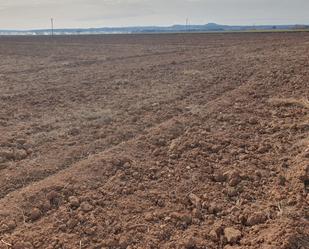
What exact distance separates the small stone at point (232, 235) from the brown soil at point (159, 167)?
0.01 m

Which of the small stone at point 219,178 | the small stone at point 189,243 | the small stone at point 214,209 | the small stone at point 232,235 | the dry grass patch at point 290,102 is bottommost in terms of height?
the small stone at point 189,243

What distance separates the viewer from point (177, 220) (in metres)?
4.74

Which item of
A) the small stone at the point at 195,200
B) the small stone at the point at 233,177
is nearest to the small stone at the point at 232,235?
the small stone at the point at 195,200

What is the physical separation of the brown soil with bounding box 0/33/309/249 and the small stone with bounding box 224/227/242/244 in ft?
0.03

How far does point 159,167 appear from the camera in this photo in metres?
6.10

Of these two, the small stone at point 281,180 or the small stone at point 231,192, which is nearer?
the small stone at point 231,192

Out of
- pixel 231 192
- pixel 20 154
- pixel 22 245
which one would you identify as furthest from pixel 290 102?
pixel 22 245

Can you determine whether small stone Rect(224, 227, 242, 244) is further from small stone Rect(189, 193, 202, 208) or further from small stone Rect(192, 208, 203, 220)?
small stone Rect(189, 193, 202, 208)

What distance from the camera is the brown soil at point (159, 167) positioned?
14.8 feet

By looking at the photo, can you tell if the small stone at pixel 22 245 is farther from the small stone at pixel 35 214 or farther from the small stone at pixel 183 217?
the small stone at pixel 183 217

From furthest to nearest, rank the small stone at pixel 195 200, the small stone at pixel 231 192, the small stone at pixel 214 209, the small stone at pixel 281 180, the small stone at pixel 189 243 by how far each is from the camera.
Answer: the small stone at pixel 281 180 < the small stone at pixel 231 192 < the small stone at pixel 195 200 < the small stone at pixel 214 209 < the small stone at pixel 189 243

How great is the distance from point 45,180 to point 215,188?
2.22m

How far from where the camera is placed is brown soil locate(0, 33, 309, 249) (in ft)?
14.8

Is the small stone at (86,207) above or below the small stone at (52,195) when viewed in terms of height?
below
